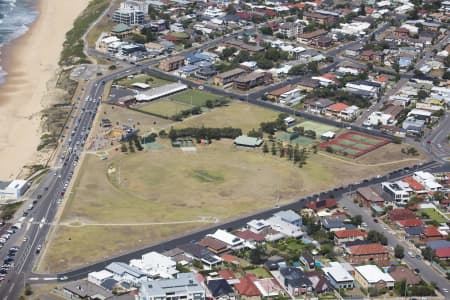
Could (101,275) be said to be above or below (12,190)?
above

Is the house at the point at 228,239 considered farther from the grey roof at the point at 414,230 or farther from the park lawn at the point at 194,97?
the park lawn at the point at 194,97

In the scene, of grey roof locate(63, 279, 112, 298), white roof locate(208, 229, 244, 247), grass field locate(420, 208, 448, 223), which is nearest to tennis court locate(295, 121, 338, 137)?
grass field locate(420, 208, 448, 223)

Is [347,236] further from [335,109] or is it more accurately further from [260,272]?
[335,109]

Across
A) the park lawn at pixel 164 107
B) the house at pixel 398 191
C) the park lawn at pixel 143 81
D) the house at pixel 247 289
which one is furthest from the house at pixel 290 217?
the park lawn at pixel 143 81

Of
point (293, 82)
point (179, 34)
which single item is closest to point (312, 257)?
point (293, 82)

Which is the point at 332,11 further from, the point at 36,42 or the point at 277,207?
the point at 277,207

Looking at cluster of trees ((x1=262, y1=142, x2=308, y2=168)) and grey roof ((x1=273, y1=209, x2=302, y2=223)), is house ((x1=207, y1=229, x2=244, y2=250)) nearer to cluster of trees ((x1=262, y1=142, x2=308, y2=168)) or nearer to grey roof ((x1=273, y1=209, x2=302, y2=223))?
grey roof ((x1=273, y1=209, x2=302, y2=223))

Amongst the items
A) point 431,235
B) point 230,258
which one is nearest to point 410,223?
point 431,235
